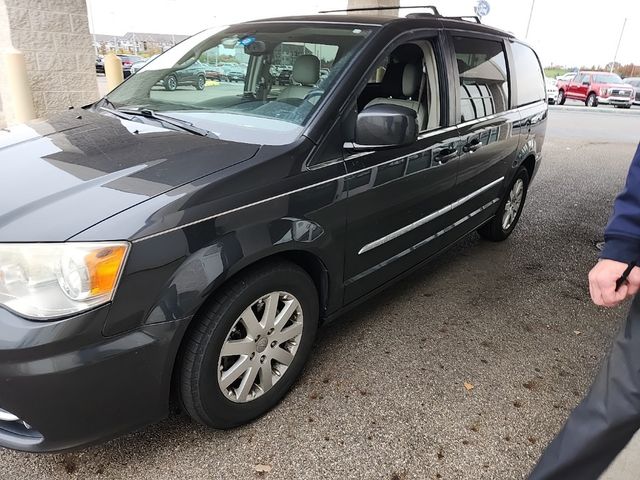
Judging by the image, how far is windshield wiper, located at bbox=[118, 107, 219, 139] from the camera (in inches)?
90.8

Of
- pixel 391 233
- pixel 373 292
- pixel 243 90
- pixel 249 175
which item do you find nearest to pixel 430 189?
pixel 391 233

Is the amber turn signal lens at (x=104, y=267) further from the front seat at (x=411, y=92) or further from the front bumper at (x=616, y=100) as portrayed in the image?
the front bumper at (x=616, y=100)

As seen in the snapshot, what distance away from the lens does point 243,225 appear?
1920 mm

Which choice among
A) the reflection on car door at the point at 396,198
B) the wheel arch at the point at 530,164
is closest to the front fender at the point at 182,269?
the reflection on car door at the point at 396,198

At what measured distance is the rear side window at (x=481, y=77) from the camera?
10.7ft

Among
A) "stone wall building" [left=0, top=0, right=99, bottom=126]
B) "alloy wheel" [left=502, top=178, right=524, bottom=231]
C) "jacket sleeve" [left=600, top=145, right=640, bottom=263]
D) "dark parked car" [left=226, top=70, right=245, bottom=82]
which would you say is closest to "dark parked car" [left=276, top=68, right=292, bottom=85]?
"dark parked car" [left=226, top=70, right=245, bottom=82]

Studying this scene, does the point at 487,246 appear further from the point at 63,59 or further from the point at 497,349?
the point at 63,59

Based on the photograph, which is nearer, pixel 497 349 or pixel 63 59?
pixel 497 349

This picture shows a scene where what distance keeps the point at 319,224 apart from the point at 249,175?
44 centimetres

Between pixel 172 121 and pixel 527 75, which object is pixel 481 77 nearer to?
pixel 527 75

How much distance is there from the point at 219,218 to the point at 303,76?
3.80 ft

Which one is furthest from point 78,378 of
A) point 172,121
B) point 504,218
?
point 504,218

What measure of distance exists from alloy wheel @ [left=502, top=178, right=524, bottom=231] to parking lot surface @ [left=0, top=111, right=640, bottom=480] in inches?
18.3

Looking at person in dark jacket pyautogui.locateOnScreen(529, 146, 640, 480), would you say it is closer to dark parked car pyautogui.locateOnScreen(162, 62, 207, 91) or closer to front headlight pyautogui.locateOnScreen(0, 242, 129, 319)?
front headlight pyautogui.locateOnScreen(0, 242, 129, 319)
